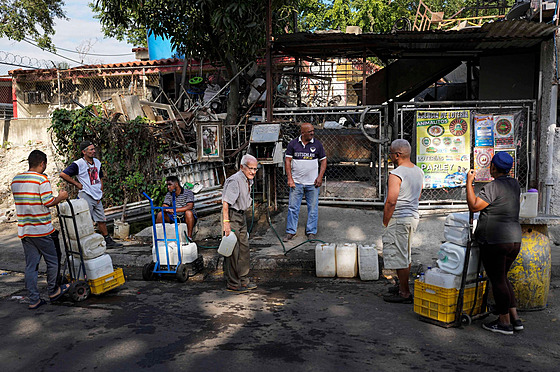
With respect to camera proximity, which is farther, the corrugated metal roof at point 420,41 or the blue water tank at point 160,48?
the blue water tank at point 160,48

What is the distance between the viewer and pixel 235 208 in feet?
19.8

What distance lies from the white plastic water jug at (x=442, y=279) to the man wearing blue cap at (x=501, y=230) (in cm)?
35

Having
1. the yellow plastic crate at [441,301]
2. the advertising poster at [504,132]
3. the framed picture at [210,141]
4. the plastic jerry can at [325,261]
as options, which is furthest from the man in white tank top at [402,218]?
the framed picture at [210,141]

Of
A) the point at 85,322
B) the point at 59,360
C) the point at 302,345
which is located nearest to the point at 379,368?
the point at 302,345

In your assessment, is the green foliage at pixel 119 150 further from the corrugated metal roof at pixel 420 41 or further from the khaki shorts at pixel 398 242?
the khaki shorts at pixel 398 242

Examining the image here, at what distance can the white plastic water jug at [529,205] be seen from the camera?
481cm

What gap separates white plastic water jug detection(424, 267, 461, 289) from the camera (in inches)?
180

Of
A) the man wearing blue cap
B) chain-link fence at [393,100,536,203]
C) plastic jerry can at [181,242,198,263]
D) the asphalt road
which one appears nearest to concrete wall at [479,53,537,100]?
chain-link fence at [393,100,536,203]

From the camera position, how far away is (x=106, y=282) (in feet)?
18.9

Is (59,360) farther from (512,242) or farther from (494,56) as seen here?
(494,56)

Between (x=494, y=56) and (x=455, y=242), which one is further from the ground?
(x=494, y=56)

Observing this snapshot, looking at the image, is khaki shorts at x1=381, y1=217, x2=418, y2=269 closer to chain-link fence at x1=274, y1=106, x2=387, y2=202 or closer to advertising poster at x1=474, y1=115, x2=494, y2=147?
chain-link fence at x1=274, y1=106, x2=387, y2=202

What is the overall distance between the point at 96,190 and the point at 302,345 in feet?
17.4

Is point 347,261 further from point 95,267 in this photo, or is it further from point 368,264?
point 95,267
